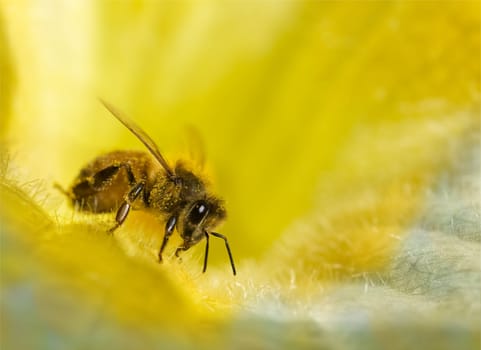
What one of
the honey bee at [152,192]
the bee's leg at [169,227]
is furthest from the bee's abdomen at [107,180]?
the bee's leg at [169,227]

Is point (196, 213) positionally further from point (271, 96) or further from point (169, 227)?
point (271, 96)

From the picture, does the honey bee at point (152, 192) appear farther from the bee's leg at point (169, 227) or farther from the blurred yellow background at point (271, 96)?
the blurred yellow background at point (271, 96)

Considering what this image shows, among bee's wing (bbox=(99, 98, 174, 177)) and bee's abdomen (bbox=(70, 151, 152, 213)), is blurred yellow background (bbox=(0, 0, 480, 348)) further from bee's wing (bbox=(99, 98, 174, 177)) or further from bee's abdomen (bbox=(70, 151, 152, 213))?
bee's wing (bbox=(99, 98, 174, 177))

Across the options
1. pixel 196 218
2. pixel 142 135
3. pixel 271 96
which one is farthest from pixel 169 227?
pixel 271 96

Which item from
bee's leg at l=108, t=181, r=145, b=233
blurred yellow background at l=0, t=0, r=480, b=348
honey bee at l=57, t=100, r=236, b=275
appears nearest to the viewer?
bee's leg at l=108, t=181, r=145, b=233

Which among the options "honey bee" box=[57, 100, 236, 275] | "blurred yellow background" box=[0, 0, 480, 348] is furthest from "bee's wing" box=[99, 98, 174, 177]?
"blurred yellow background" box=[0, 0, 480, 348]

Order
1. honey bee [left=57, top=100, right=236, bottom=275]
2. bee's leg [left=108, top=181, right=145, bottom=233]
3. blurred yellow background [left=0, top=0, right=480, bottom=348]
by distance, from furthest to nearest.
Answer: blurred yellow background [left=0, top=0, right=480, bottom=348] → honey bee [left=57, top=100, right=236, bottom=275] → bee's leg [left=108, top=181, right=145, bottom=233]
